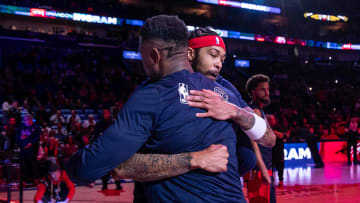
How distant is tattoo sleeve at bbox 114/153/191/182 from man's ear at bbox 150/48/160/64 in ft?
1.45

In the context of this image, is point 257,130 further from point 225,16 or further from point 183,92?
point 225,16

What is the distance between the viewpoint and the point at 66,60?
23.7 meters

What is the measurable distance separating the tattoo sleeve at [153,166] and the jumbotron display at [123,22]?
17.7 meters

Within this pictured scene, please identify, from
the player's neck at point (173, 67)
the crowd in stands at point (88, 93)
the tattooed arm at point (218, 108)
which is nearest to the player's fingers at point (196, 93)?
the tattooed arm at point (218, 108)

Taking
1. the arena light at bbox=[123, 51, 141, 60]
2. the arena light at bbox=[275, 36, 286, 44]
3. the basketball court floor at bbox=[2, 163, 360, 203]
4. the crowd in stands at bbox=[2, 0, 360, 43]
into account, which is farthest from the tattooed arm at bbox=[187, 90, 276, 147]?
the arena light at bbox=[275, 36, 286, 44]

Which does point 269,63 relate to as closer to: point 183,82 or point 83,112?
point 83,112

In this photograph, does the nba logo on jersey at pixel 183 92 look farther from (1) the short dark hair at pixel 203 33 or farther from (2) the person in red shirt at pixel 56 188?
(2) the person in red shirt at pixel 56 188

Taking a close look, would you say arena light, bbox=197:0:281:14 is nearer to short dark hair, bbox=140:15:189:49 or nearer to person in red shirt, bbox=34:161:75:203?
person in red shirt, bbox=34:161:75:203

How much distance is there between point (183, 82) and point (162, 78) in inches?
4.0

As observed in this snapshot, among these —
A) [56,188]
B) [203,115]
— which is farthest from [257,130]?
[56,188]

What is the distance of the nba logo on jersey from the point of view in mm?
1792

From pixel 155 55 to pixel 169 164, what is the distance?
51cm

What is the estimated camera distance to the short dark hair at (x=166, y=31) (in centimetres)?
188

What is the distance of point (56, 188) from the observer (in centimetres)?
673
